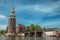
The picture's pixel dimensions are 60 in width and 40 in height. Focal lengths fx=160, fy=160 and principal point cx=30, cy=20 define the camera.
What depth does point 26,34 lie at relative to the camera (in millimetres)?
148875

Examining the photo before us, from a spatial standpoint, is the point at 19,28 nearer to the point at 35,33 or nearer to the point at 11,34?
the point at 11,34

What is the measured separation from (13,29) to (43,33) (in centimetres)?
3715

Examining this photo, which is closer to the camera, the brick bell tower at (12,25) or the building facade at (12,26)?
the building facade at (12,26)

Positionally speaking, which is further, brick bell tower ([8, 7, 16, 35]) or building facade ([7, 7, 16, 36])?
brick bell tower ([8, 7, 16, 35])

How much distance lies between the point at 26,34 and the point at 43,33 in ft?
77.6

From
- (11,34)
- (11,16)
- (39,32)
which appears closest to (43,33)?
(39,32)

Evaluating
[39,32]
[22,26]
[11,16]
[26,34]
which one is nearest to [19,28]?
[22,26]

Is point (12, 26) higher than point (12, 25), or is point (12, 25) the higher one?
point (12, 25)

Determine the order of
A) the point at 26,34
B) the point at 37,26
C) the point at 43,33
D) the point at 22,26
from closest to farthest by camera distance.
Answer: the point at 43,33, the point at 26,34, the point at 37,26, the point at 22,26

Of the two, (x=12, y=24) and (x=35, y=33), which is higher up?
(x=12, y=24)

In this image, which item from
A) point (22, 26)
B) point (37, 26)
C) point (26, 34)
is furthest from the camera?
point (22, 26)

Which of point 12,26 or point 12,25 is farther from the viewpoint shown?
point 12,25

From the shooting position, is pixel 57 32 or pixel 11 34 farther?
pixel 11 34

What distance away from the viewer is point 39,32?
13725 cm
